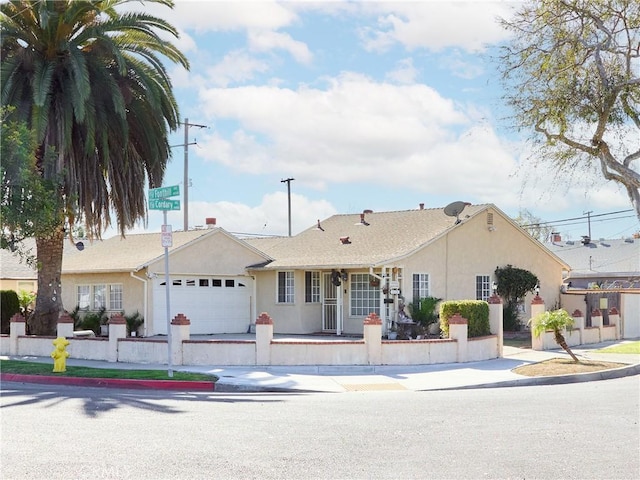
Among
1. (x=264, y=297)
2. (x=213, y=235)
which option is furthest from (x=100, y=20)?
(x=264, y=297)

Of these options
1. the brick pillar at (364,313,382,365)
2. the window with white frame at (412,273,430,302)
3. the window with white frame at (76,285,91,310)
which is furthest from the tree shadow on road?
the window with white frame at (76,285,91,310)

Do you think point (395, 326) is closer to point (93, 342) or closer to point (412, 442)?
point (93, 342)

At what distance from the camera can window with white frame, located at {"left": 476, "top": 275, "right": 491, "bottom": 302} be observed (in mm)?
29105

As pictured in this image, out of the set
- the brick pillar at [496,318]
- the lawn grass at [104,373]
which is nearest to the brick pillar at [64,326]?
the lawn grass at [104,373]

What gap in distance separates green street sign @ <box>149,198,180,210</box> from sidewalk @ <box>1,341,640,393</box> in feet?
12.0

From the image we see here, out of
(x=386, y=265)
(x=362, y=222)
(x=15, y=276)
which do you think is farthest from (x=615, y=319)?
(x=15, y=276)

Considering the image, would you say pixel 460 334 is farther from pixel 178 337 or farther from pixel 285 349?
pixel 178 337

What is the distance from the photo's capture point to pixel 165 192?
16.5 meters

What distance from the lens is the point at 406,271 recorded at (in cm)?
2627

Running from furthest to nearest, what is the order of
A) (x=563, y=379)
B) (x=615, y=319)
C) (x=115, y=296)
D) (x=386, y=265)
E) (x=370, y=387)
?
(x=115, y=296), (x=615, y=319), (x=386, y=265), (x=563, y=379), (x=370, y=387)

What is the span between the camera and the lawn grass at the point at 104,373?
16391 mm

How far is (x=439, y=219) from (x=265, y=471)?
22203 millimetres

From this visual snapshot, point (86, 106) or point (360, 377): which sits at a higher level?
point (86, 106)

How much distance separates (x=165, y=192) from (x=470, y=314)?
9.28m
